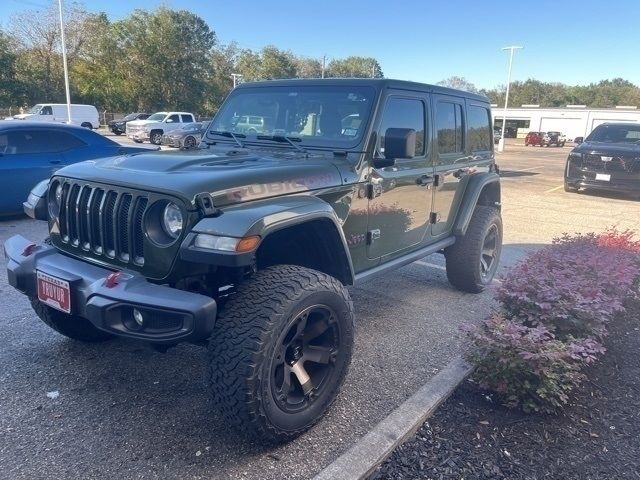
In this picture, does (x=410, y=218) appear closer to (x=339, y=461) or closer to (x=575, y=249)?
(x=575, y=249)

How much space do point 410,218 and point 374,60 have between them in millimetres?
78395

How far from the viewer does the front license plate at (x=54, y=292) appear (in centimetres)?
270

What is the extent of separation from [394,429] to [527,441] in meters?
0.72

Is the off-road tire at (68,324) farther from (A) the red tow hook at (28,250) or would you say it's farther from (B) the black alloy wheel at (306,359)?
(B) the black alloy wheel at (306,359)

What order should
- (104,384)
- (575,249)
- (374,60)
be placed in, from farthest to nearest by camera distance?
(374,60) < (575,249) < (104,384)

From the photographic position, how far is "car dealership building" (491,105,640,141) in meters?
57.2

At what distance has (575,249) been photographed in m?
4.88

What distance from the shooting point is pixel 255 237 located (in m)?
2.50

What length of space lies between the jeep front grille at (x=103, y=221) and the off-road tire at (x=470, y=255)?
11.4 feet

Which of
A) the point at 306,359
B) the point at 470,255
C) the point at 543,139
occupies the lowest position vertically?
the point at 306,359

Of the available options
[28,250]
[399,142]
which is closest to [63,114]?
[28,250]

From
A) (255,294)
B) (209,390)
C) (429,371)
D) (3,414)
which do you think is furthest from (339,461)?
(3,414)

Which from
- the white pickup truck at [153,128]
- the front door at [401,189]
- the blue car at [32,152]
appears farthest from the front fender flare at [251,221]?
the white pickup truck at [153,128]

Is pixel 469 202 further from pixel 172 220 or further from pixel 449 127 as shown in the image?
pixel 172 220
